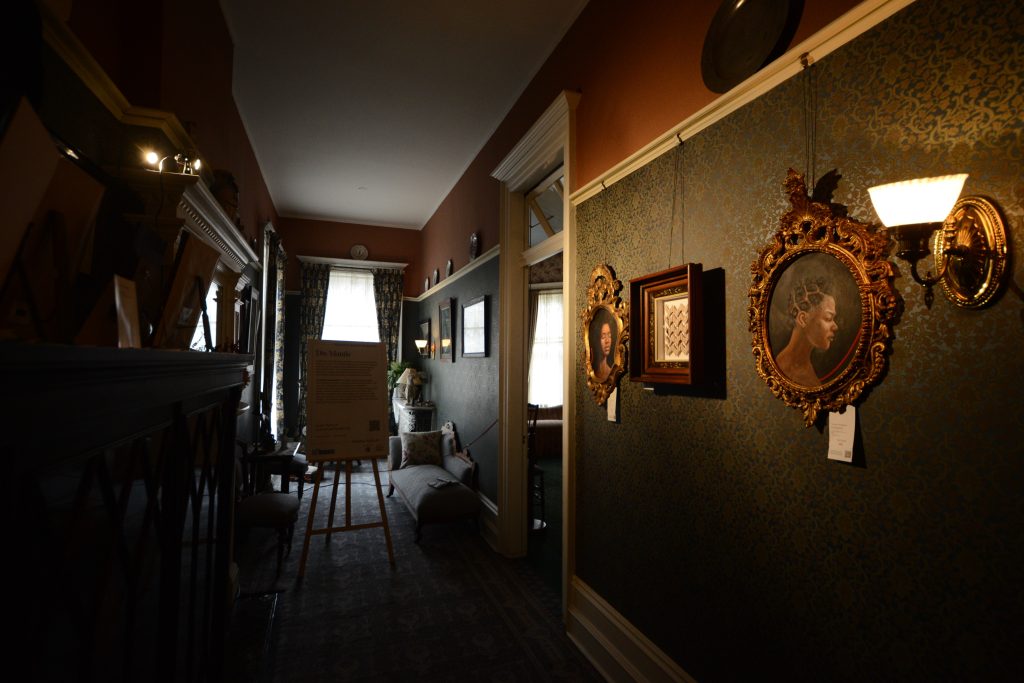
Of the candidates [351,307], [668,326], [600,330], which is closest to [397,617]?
[600,330]

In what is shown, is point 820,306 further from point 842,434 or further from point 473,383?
point 473,383

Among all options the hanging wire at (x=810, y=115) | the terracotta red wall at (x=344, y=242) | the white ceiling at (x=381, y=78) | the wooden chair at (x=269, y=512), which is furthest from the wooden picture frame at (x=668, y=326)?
the terracotta red wall at (x=344, y=242)

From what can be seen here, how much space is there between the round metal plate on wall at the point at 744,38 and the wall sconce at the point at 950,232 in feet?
2.59

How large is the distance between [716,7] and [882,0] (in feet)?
2.42

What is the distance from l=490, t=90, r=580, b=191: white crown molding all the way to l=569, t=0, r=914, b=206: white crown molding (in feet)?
2.76

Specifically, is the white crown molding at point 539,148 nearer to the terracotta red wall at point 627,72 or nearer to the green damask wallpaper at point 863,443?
the terracotta red wall at point 627,72

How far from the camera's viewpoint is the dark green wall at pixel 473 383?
4383mm

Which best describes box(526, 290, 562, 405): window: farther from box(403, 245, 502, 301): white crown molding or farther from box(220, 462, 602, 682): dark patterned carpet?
box(220, 462, 602, 682): dark patterned carpet

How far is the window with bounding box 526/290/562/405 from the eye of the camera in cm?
884

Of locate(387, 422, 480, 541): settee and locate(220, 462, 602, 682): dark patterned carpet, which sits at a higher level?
locate(387, 422, 480, 541): settee

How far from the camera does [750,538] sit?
5.56 ft

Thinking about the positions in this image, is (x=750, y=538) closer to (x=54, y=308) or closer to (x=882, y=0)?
(x=882, y=0)

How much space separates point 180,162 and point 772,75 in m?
2.33

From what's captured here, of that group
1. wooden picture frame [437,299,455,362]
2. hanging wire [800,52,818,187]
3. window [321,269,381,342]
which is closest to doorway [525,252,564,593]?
wooden picture frame [437,299,455,362]
